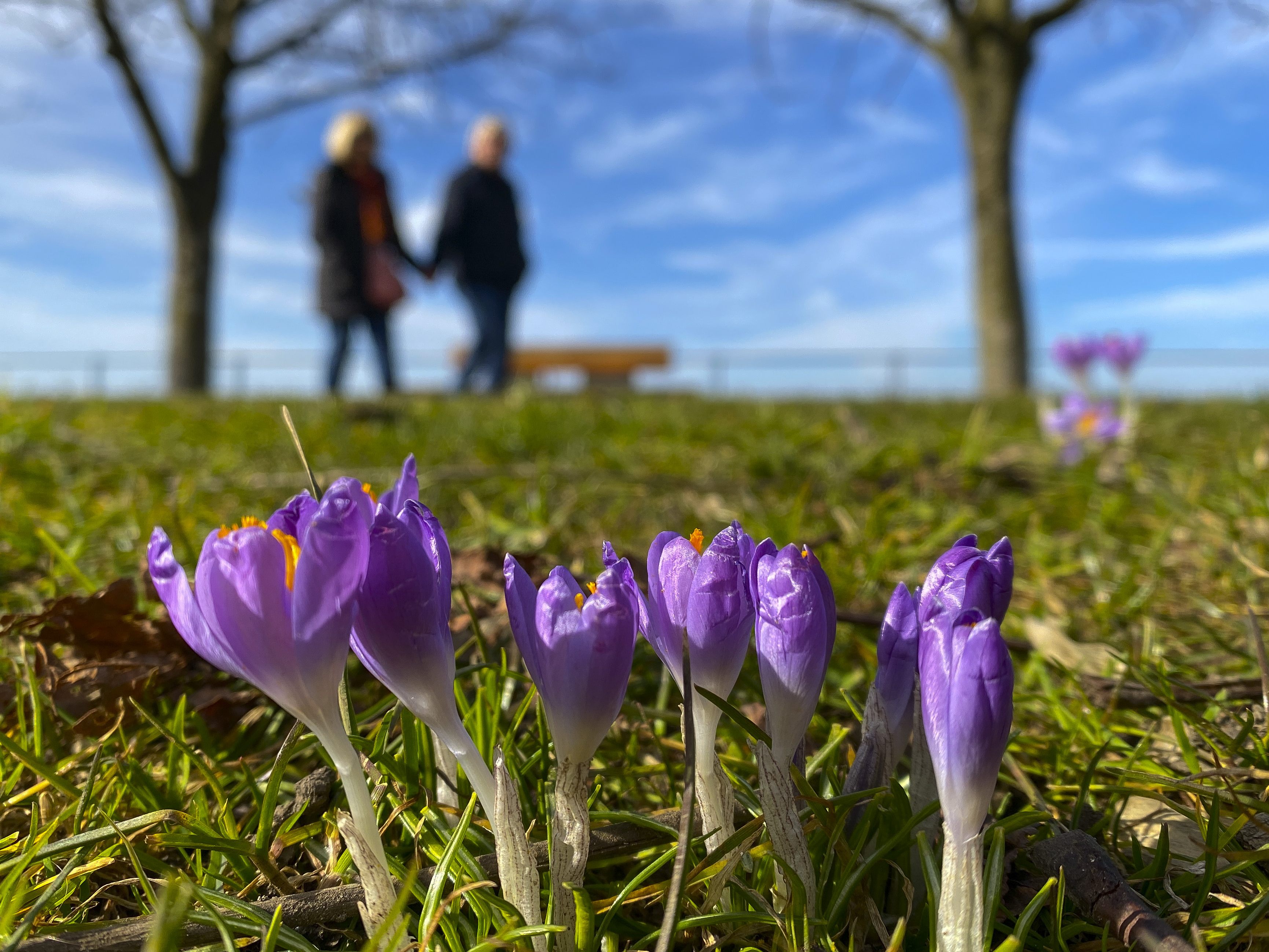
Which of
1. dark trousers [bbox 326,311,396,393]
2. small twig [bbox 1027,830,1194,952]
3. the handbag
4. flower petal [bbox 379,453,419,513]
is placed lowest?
small twig [bbox 1027,830,1194,952]

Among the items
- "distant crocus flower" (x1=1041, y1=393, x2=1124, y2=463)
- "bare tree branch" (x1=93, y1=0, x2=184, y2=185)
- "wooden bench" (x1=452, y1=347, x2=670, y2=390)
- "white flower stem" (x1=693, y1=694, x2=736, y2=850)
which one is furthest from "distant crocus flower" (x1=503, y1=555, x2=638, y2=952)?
"wooden bench" (x1=452, y1=347, x2=670, y2=390)

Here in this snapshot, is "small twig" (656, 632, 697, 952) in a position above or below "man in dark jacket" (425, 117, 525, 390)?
below

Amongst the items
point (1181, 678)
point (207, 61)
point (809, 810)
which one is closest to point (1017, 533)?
point (1181, 678)

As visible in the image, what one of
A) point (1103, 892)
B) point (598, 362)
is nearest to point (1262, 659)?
point (1103, 892)

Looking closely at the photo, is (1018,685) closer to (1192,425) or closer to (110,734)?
(110,734)

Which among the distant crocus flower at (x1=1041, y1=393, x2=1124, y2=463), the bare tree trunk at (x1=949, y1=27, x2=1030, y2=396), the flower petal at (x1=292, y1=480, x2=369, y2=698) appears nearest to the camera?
the flower petal at (x1=292, y1=480, x2=369, y2=698)

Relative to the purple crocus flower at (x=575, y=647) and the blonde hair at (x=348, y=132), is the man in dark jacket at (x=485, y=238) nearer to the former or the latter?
the blonde hair at (x=348, y=132)

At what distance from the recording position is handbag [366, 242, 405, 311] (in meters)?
8.17

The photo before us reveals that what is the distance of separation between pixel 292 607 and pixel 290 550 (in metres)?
0.09

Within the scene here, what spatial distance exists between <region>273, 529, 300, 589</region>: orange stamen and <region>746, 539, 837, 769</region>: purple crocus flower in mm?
394

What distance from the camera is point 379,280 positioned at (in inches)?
323

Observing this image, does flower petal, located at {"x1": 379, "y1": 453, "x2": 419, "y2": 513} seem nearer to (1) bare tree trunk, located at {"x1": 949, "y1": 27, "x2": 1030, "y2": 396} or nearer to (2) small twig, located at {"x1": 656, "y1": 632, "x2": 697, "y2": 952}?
(2) small twig, located at {"x1": 656, "y1": 632, "x2": 697, "y2": 952}

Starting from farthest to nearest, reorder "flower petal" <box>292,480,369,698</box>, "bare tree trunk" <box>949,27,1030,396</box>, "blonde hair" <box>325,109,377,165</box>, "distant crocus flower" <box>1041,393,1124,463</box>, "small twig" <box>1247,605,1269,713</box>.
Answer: "bare tree trunk" <box>949,27,1030,396</box> → "blonde hair" <box>325,109,377,165</box> → "distant crocus flower" <box>1041,393,1124,463</box> → "small twig" <box>1247,605,1269,713</box> → "flower petal" <box>292,480,369,698</box>

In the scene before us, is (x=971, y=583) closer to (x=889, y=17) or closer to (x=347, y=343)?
(x=347, y=343)
